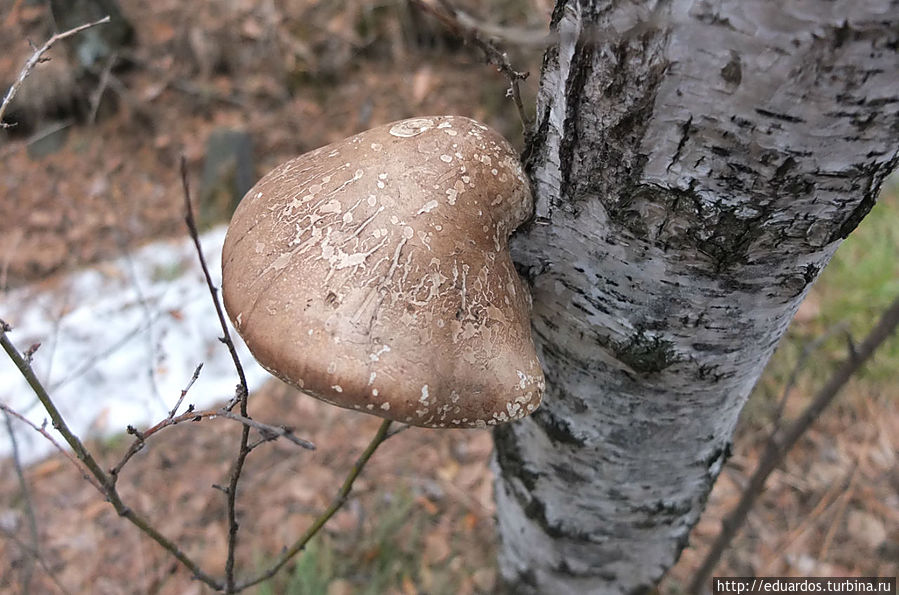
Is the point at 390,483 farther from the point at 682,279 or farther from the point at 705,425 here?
the point at 682,279

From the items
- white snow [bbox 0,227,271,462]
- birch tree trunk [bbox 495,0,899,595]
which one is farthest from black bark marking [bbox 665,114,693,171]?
white snow [bbox 0,227,271,462]

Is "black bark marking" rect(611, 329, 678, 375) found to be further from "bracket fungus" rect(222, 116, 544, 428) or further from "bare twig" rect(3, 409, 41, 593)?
"bare twig" rect(3, 409, 41, 593)

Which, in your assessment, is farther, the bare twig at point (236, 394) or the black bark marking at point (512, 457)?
the black bark marking at point (512, 457)

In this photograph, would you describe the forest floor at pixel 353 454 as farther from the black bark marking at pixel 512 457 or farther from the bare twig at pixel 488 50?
the bare twig at pixel 488 50

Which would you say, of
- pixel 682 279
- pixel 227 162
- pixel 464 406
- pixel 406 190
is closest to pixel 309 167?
pixel 406 190

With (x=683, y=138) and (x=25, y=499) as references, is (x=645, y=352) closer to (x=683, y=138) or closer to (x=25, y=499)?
(x=683, y=138)

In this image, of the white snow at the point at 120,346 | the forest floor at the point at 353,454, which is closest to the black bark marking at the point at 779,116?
the forest floor at the point at 353,454
